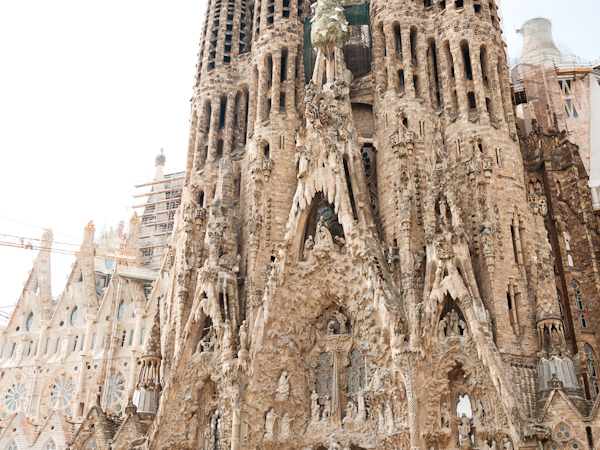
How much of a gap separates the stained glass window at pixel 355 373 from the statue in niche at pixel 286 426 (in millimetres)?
2119

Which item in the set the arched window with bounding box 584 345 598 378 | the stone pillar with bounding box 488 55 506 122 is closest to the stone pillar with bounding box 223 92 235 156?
the stone pillar with bounding box 488 55 506 122

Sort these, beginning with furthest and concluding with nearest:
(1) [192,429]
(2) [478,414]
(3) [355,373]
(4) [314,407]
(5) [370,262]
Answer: (1) [192,429], (3) [355,373], (4) [314,407], (5) [370,262], (2) [478,414]

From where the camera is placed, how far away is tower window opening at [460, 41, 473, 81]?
2348 centimetres

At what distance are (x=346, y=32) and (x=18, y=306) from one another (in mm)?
26964

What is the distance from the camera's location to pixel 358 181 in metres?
22.2

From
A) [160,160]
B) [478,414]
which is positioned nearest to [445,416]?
[478,414]

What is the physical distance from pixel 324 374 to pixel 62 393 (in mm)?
19572

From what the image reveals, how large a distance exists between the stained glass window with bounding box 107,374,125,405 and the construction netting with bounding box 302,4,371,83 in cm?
1812

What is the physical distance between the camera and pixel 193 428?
21094mm

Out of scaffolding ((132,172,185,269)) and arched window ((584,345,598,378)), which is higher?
scaffolding ((132,172,185,269))

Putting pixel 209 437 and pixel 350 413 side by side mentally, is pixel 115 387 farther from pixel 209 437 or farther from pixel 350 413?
pixel 350 413

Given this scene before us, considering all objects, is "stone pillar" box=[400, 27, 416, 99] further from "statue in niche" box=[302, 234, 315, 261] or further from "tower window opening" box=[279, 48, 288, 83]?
"statue in niche" box=[302, 234, 315, 261]

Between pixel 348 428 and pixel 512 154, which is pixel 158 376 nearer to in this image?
pixel 348 428

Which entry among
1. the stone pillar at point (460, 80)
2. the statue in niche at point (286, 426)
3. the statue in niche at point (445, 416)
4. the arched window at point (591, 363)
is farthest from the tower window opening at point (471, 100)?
the statue in niche at point (286, 426)
